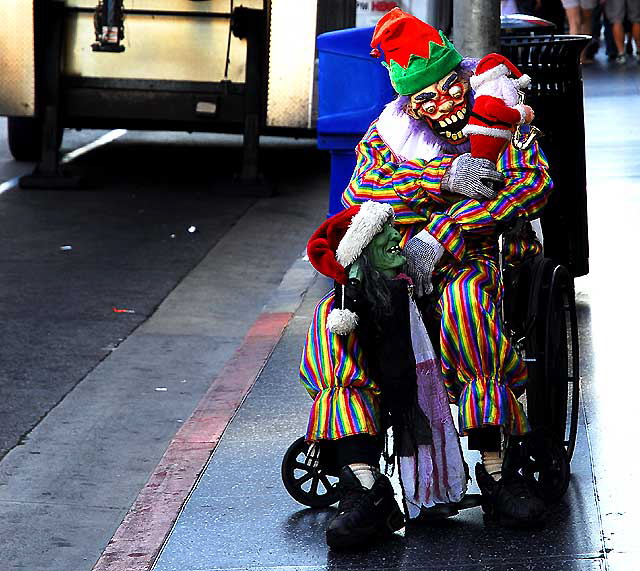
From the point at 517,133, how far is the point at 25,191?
8440 millimetres

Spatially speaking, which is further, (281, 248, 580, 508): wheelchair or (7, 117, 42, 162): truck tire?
(7, 117, 42, 162): truck tire

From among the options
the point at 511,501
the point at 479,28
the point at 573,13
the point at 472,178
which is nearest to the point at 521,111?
the point at 472,178

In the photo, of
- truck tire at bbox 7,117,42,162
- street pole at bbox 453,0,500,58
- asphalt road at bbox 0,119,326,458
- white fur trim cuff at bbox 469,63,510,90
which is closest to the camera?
white fur trim cuff at bbox 469,63,510,90

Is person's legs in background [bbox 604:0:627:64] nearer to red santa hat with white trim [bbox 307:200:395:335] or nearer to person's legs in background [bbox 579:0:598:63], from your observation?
person's legs in background [bbox 579:0:598:63]

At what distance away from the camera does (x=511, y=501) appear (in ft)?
14.4

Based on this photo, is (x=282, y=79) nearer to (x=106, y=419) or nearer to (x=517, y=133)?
(x=106, y=419)

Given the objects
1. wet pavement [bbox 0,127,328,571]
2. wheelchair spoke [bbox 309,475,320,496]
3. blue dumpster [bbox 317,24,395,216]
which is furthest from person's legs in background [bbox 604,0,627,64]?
wheelchair spoke [bbox 309,475,320,496]

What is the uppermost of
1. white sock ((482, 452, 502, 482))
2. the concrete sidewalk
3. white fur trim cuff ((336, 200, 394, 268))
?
white fur trim cuff ((336, 200, 394, 268))

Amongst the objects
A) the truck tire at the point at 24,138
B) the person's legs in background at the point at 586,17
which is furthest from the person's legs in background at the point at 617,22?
the truck tire at the point at 24,138

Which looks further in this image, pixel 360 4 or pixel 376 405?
pixel 360 4

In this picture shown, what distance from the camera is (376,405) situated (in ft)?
14.4

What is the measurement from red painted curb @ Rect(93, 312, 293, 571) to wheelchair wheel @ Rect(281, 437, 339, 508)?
435 millimetres

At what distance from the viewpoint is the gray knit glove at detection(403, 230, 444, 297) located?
440 centimetres

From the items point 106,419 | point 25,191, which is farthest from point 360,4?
point 106,419
